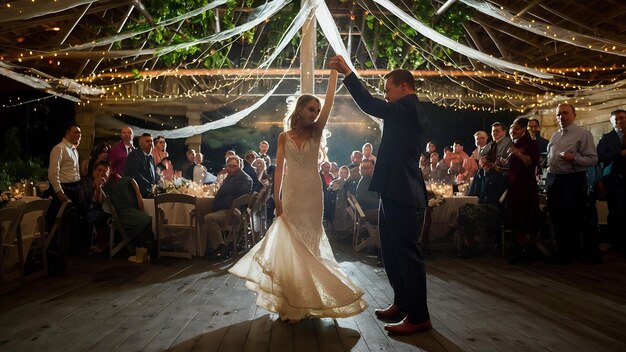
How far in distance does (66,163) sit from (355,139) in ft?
28.6

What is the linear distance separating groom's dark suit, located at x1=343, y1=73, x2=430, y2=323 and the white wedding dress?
34 centimetres

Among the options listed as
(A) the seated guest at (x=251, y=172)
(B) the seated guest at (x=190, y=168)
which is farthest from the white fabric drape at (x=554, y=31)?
(B) the seated guest at (x=190, y=168)

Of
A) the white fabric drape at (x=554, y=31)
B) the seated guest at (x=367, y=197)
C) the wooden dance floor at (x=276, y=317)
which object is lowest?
the wooden dance floor at (x=276, y=317)

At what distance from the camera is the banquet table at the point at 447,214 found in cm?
661

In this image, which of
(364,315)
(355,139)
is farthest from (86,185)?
(355,139)

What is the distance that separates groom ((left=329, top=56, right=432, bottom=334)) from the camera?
113 inches

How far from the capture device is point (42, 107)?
1230 cm

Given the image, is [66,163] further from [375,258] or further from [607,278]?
[607,278]

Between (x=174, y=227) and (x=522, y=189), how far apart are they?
4.10 meters

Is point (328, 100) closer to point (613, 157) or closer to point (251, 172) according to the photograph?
point (251, 172)

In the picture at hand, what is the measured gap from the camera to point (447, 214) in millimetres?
6691

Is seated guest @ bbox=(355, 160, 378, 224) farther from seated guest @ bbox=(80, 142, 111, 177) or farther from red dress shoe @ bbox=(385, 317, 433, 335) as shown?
seated guest @ bbox=(80, 142, 111, 177)

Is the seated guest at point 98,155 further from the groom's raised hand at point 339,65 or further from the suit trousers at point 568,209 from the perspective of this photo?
the suit trousers at point 568,209

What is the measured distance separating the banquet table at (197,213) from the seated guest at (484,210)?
320 centimetres
